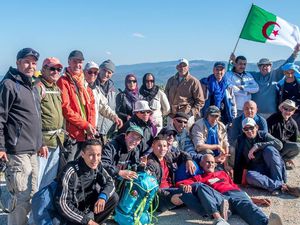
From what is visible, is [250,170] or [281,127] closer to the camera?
[250,170]

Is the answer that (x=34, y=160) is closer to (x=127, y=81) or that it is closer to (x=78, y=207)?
(x=78, y=207)

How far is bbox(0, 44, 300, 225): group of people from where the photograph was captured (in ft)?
15.8

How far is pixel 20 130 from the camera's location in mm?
4766

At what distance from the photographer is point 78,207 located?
16.2ft

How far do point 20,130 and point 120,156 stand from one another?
1.61m

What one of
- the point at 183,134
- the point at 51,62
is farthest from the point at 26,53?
the point at 183,134

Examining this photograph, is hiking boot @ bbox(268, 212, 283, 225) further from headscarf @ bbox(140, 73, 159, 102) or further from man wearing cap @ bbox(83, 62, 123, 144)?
headscarf @ bbox(140, 73, 159, 102)

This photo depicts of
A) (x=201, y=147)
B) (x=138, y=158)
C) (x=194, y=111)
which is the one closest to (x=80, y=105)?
(x=138, y=158)

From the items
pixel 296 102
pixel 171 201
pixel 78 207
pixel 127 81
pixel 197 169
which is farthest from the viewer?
pixel 296 102

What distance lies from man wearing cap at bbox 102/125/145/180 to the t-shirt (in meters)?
0.38

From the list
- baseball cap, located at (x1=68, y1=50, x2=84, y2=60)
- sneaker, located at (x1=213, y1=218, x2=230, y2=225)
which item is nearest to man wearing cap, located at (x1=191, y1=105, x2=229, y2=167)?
sneaker, located at (x1=213, y1=218, x2=230, y2=225)


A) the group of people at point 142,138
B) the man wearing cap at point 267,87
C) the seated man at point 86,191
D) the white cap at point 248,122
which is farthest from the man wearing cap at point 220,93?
the seated man at point 86,191

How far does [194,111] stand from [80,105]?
2836 mm

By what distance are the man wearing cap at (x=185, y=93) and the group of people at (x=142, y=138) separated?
20mm
